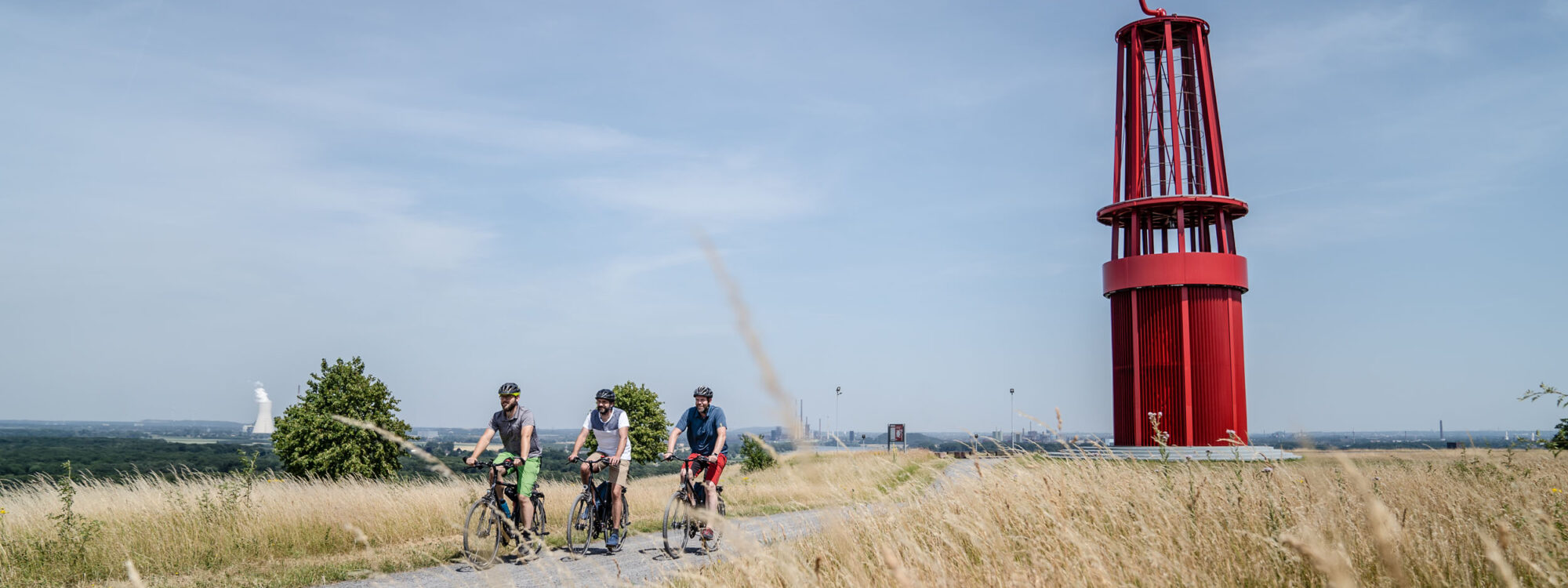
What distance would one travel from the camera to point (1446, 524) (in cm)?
509

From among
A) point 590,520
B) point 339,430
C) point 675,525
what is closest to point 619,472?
point 590,520

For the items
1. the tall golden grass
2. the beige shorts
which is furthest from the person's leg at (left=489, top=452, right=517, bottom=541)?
the tall golden grass

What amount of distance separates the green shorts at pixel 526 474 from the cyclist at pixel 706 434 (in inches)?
63.7

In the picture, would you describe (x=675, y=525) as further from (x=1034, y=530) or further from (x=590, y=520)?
(x=1034, y=530)

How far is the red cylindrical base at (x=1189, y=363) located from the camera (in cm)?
2816

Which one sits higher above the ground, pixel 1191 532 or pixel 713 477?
pixel 1191 532

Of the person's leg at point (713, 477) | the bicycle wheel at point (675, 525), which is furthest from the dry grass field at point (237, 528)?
the bicycle wheel at point (675, 525)

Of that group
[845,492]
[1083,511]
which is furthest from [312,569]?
[1083,511]

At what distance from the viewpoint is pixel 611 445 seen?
1124 centimetres

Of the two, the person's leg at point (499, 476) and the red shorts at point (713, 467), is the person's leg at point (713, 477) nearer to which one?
the red shorts at point (713, 467)

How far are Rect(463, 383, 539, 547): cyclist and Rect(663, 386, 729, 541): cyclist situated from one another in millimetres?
1669

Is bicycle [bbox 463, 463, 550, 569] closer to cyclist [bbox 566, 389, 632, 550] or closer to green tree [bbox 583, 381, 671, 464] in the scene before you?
cyclist [bbox 566, 389, 632, 550]

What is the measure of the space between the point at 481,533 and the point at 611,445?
1.80 metres

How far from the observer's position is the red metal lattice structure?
2836cm
